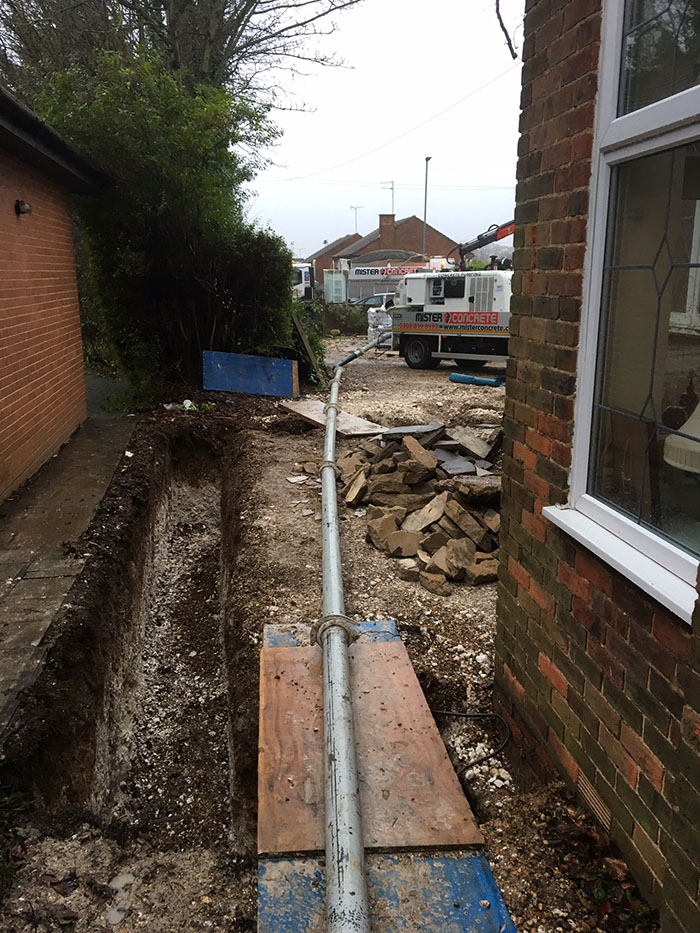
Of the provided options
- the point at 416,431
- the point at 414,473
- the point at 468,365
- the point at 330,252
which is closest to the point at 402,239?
the point at 330,252

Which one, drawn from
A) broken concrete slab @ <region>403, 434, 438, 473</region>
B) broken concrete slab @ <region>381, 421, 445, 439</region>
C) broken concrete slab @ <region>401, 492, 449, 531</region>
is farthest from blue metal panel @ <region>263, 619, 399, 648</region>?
broken concrete slab @ <region>381, 421, 445, 439</region>

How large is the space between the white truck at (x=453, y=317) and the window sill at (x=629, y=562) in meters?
13.5

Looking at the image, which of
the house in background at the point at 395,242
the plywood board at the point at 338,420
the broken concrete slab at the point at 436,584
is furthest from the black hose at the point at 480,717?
the house in background at the point at 395,242

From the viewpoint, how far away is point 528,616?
2.99 meters

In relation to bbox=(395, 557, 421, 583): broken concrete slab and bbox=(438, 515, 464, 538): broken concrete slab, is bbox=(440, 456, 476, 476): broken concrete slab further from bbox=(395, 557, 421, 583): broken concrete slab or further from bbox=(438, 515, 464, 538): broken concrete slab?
bbox=(395, 557, 421, 583): broken concrete slab

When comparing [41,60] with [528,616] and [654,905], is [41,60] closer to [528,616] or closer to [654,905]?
[528,616]

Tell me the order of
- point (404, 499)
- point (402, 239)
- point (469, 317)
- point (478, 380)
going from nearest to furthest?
1. point (404, 499)
2. point (478, 380)
3. point (469, 317)
4. point (402, 239)

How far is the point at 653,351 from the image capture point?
216 centimetres

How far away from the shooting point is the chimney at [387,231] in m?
56.3

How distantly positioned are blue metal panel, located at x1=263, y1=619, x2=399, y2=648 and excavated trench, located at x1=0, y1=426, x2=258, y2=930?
0.42 m

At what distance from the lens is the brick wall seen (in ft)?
6.58

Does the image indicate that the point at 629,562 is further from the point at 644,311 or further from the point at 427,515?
the point at 427,515

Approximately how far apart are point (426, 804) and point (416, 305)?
15.7 meters

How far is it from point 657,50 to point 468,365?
52.9 ft
